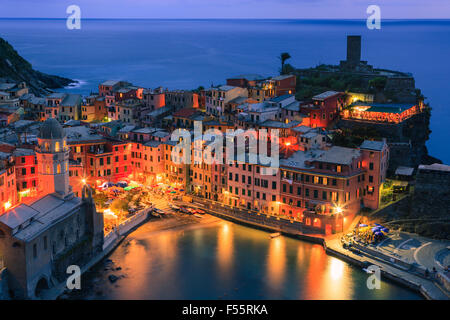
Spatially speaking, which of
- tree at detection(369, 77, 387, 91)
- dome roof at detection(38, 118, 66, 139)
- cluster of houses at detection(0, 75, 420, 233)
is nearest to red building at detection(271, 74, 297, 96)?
Answer: cluster of houses at detection(0, 75, 420, 233)

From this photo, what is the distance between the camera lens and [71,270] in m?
31.7

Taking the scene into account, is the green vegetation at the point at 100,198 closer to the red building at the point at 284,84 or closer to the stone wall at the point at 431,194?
the stone wall at the point at 431,194

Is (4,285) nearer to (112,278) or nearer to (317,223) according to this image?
(112,278)

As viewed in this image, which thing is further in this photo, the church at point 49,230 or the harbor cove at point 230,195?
the harbor cove at point 230,195

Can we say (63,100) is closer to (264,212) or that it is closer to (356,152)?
(264,212)

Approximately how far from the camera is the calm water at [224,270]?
3073 centimetres

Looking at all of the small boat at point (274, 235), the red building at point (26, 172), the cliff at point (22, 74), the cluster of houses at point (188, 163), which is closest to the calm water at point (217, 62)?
the cliff at point (22, 74)

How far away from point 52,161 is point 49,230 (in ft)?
17.6

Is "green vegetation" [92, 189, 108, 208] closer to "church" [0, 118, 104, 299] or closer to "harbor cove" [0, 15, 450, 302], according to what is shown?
"harbor cove" [0, 15, 450, 302]

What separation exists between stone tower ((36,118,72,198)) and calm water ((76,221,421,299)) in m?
5.45

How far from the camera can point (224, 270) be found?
33719 millimetres

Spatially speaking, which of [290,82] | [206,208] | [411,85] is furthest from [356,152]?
[290,82]

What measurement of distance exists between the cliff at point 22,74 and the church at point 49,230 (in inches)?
1940

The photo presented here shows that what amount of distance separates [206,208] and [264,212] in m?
4.68
